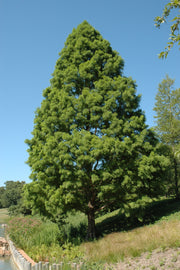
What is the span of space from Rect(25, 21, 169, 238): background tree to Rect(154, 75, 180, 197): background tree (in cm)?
846

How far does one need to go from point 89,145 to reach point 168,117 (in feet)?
45.5

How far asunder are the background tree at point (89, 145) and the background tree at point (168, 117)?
8456mm

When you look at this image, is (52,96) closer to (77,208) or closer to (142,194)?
(77,208)

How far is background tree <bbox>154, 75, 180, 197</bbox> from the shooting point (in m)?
21.3

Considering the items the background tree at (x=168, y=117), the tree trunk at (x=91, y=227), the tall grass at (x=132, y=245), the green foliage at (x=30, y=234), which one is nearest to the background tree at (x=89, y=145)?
the tree trunk at (x=91, y=227)

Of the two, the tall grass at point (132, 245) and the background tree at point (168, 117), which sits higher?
the background tree at point (168, 117)

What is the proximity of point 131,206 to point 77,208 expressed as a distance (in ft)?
10.2

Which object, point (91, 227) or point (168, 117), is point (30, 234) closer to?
point (91, 227)

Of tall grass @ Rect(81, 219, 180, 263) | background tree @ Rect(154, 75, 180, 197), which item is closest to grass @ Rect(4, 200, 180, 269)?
tall grass @ Rect(81, 219, 180, 263)

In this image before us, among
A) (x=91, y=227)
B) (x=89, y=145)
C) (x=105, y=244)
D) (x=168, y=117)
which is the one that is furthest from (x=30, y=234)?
(x=168, y=117)

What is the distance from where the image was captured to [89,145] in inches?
431

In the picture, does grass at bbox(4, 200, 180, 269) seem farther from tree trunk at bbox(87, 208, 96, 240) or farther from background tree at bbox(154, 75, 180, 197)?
background tree at bbox(154, 75, 180, 197)

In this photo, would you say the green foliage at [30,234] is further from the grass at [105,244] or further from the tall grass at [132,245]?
the tall grass at [132,245]

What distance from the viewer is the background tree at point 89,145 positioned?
438 inches
